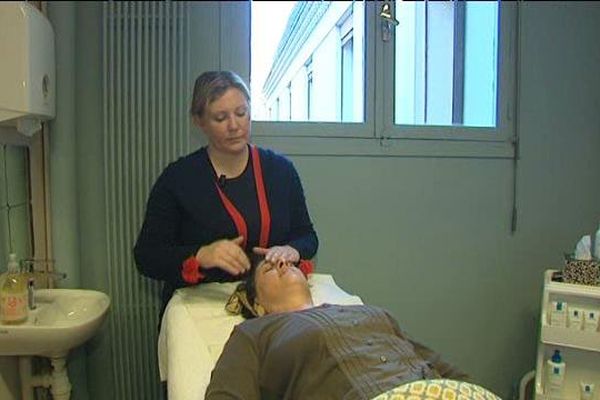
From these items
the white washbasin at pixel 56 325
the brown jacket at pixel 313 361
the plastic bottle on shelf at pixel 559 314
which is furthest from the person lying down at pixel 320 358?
the plastic bottle on shelf at pixel 559 314

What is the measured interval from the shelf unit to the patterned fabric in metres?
0.89

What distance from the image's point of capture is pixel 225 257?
150cm

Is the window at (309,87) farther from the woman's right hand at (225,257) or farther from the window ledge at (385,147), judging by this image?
the woman's right hand at (225,257)

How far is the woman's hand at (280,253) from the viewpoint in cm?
151

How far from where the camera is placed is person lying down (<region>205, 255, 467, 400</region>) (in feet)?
3.87

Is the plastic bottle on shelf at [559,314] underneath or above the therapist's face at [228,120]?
underneath

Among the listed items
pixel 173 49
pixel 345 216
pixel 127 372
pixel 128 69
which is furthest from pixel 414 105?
pixel 127 372

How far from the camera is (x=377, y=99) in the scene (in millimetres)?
2068

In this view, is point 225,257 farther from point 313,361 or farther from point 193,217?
point 313,361

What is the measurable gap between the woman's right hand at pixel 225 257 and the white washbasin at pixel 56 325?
403mm

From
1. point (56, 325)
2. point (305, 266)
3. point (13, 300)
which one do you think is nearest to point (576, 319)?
point (305, 266)

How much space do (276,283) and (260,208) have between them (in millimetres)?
320

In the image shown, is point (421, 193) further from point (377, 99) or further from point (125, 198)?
point (125, 198)

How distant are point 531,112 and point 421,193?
1.84 ft
